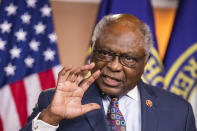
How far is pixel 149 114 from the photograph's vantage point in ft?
5.13

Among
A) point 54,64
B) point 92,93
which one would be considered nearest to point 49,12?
point 54,64

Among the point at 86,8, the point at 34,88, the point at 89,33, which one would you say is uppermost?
the point at 86,8

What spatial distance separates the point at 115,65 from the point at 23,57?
135 centimetres

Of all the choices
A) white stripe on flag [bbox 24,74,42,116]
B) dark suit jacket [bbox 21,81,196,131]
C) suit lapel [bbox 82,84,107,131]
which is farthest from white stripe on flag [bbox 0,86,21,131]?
suit lapel [bbox 82,84,107,131]

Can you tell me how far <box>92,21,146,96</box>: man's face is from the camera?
4.89 feet

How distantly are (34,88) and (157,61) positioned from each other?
1191mm

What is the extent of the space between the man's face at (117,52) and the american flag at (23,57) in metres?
1.21

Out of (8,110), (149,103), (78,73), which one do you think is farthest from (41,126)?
(8,110)

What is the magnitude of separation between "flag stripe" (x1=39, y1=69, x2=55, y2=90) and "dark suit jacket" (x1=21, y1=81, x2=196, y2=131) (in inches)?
42.7

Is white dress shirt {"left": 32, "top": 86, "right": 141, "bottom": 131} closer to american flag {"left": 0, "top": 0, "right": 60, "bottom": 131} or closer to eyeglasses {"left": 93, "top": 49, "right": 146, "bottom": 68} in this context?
eyeglasses {"left": 93, "top": 49, "right": 146, "bottom": 68}

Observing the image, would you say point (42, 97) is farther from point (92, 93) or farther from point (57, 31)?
point (57, 31)

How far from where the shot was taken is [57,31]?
2934 mm

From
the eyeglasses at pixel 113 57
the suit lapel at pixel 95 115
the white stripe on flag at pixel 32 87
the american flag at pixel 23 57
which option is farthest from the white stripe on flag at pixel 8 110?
the eyeglasses at pixel 113 57

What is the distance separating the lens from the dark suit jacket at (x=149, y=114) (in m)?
1.48
